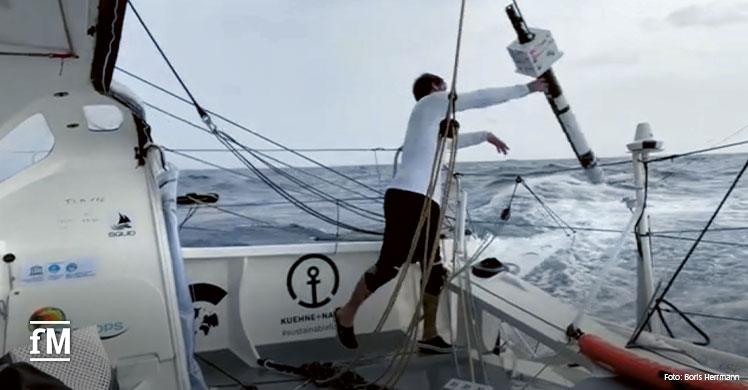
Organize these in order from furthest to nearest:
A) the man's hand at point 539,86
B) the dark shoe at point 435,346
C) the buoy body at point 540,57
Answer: the dark shoe at point 435,346, the man's hand at point 539,86, the buoy body at point 540,57

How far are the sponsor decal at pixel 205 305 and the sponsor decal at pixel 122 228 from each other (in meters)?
0.77

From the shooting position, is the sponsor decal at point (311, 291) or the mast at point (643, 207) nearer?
the mast at point (643, 207)

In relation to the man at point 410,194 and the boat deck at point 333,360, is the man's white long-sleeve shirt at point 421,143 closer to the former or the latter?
the man at point 410,194

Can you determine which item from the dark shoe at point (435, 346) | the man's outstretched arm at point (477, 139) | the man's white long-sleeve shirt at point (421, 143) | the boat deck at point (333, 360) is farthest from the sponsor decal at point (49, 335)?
the man's outstretched arm at point (477, 139)

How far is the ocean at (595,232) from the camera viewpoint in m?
4.30

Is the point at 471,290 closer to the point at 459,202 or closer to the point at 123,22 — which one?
the point at 459,202

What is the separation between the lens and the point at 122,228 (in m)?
2.55

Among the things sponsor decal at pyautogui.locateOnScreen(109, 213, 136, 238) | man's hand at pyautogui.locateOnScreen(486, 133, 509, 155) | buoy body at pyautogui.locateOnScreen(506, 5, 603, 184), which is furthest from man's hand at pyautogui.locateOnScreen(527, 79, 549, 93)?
sponsor decal at pyautogui.locateOnScreen(109, 213, 136, 238)

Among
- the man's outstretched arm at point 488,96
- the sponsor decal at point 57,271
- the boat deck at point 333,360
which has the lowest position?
the boat deck at point 333,360

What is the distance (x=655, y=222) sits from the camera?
6.46 m

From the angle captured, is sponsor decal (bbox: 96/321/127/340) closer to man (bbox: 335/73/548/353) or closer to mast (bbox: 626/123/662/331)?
man (bbox: 335/73/548/353)

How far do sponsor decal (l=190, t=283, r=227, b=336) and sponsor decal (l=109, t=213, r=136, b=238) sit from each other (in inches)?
30.4

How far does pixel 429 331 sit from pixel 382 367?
0.29 m

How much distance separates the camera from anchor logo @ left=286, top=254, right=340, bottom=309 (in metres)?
3.42
